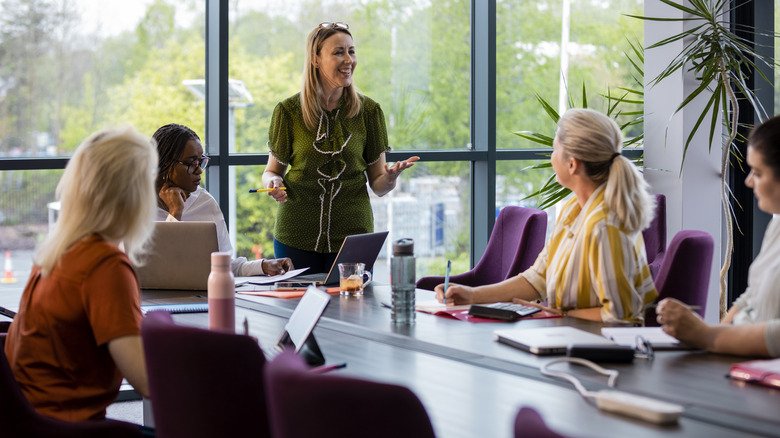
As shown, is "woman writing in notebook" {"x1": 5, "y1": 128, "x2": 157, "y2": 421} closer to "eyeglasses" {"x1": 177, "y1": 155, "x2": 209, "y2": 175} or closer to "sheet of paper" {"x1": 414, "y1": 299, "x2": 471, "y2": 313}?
"sheet of paper" {"x1": 414, "y1": 299, "x2": 471, "y2": 313}

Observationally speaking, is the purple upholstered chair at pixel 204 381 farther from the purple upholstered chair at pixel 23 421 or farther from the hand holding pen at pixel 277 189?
the hand holding pen at pixel 277 189

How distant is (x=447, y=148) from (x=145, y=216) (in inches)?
152

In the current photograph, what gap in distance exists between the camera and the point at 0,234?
469 centimetres

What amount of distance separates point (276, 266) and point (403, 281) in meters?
1.09

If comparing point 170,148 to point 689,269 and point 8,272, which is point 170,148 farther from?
point 689,269

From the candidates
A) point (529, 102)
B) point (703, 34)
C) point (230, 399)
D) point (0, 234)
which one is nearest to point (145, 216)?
point (230, 399)

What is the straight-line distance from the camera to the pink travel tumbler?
7.05 feet

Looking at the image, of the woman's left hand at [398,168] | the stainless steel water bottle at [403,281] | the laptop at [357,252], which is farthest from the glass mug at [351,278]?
the woman's left hand at [398,168]

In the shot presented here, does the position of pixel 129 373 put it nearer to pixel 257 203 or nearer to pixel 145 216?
pixel 145 216

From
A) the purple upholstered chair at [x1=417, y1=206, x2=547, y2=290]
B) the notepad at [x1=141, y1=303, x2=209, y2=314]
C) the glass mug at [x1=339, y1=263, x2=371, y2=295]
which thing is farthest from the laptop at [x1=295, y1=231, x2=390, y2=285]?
the purple upholstered chair at [x1=417, y1=206, x2=547, y2=290]

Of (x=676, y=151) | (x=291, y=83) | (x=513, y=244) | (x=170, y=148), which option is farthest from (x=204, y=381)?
(x=291, y=83)

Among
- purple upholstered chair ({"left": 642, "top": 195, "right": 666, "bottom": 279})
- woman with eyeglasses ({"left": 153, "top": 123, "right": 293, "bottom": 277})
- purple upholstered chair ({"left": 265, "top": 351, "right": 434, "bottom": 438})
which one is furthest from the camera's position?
purple upholstered chair ({"left": 642, "top": 195, "right": 666, "bottom": 279})

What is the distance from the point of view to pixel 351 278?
3092mm

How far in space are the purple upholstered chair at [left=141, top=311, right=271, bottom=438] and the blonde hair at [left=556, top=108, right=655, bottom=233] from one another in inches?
58.0
